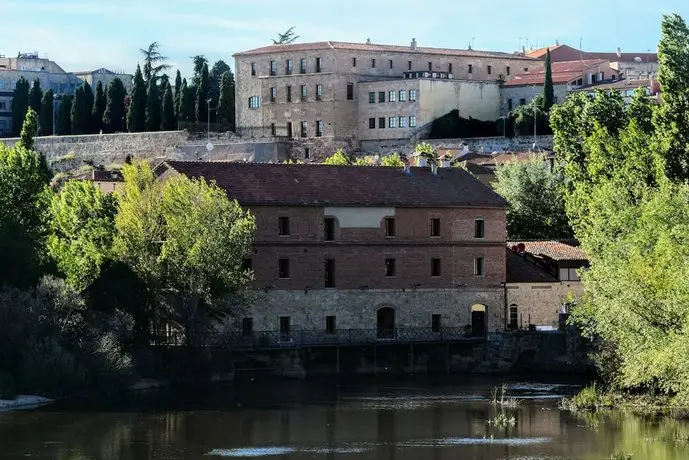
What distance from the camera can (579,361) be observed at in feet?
214

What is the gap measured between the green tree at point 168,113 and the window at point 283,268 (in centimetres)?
5753

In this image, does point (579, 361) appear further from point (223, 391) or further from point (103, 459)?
point (103, 459)

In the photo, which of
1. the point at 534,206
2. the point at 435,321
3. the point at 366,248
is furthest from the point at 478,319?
the point at 534,206

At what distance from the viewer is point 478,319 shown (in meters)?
68.2

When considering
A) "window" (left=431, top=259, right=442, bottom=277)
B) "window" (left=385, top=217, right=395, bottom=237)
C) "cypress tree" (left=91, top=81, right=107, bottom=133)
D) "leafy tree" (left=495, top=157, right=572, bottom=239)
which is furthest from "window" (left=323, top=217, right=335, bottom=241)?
"cypress tree" (left=91, top=81, right=107, bottom=133)

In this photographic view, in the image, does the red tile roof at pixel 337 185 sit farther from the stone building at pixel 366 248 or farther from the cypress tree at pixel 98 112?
the cypress tree at pixel 98 112

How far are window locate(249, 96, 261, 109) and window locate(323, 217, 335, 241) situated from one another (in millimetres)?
54195

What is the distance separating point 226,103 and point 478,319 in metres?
58.1

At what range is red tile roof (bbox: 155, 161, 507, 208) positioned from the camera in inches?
2569

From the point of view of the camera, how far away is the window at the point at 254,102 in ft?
392

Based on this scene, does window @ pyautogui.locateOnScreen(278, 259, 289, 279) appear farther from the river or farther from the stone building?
the river

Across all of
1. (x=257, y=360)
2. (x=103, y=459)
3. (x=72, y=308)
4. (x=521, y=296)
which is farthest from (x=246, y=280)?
(x=103, y=459)

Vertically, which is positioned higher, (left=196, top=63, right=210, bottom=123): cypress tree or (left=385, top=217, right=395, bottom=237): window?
(left=196, top=63, right=210, bottom=123): cypress tree

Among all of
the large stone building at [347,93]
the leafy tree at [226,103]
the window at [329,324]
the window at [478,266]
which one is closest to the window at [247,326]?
the window at [329,324]
